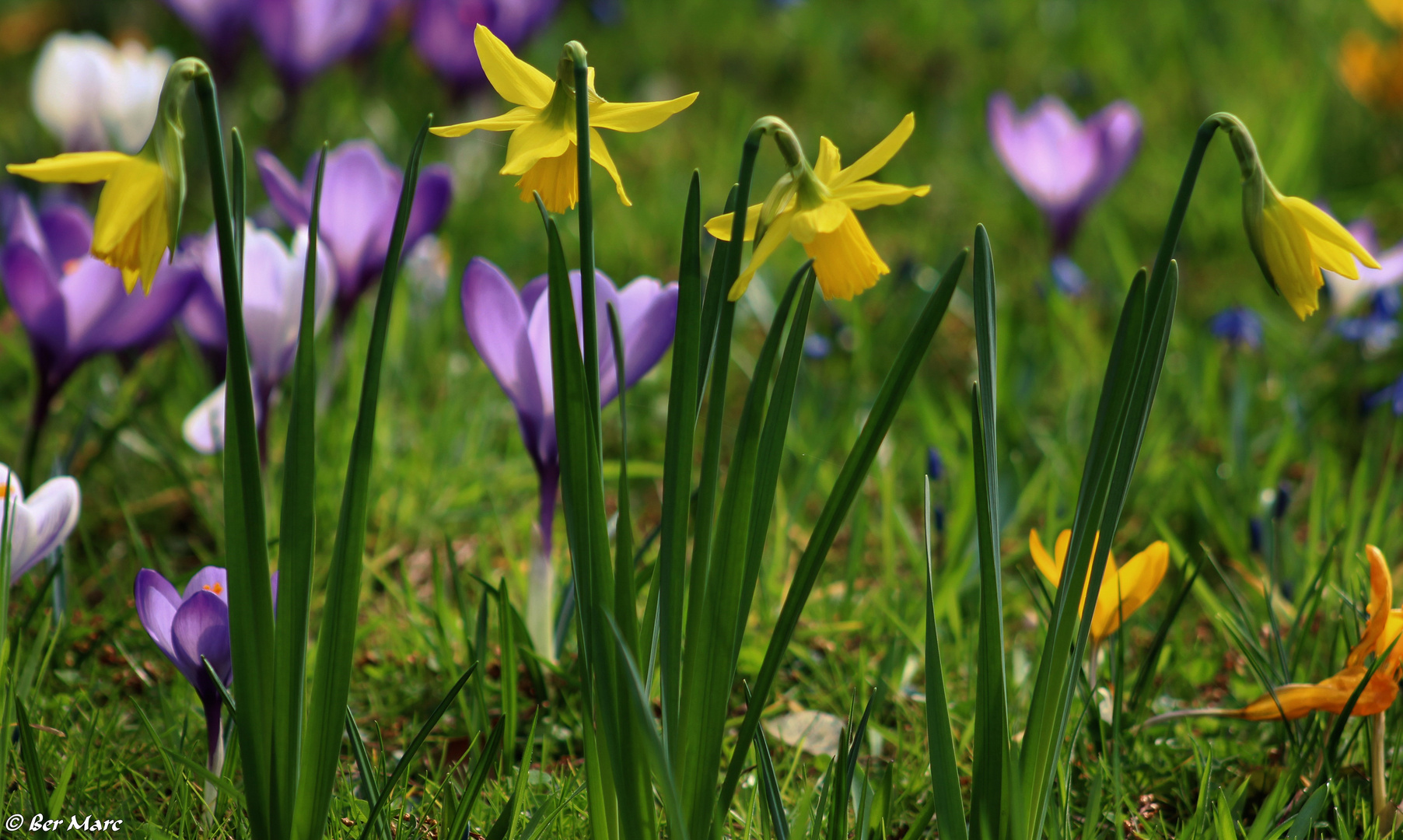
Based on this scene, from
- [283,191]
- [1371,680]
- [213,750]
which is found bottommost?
[213,750]

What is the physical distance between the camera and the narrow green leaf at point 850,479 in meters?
0.78

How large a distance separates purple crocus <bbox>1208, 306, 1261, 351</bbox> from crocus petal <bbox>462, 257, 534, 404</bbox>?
1402 millimetres

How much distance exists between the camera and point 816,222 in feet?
2.32

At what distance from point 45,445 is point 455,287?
0.84m

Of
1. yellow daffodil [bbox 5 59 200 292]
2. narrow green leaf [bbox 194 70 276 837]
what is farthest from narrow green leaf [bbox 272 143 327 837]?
yellow daffodil [bbox 5 59 200 292]

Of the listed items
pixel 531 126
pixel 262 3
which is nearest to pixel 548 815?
pixel 531 126

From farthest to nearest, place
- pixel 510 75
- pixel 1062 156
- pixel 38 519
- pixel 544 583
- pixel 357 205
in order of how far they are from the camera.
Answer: pixel 1062 156 < pixel 357 205 < pixel 544 583 < pixel 38 519 < pixel 510 75

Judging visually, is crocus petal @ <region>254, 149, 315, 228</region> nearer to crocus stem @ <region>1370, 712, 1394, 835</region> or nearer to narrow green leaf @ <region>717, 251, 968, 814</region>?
narrow green leaf @ <region>717, 251, 968, 814</region>

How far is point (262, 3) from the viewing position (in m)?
2.34

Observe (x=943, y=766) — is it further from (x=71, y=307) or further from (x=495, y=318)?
(x=71, y=307)

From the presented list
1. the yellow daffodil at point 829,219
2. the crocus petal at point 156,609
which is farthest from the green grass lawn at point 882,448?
the yellow daffodil at point 829,219

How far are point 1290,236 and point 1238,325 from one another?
1.30 metres

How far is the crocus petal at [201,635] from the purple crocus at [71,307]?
56 cm

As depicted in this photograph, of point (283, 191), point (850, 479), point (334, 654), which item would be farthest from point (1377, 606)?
point (283, 191)
